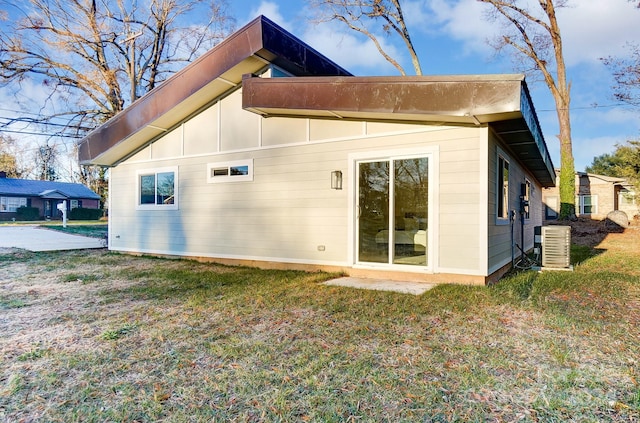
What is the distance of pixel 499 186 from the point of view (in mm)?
5812

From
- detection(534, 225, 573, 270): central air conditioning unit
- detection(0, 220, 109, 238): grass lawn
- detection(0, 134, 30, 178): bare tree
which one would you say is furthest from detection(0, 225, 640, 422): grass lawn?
detection(0, 134, 30, 178): bare tree

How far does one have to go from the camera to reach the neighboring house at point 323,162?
4941 millimetres

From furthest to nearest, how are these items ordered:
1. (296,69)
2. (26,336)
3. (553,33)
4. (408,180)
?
(553,33) < (296,69) < (408,180) < (26,336)

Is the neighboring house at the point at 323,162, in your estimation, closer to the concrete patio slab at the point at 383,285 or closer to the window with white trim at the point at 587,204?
the concrete patio slab at the point at 383,285

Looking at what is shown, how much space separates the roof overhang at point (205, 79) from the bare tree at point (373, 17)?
34.2 ft

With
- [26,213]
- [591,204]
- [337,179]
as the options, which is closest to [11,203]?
[26,213]

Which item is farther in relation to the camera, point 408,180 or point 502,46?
point 502,46

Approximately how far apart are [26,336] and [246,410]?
2.44 meters

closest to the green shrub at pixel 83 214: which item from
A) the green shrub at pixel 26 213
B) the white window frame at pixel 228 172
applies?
the green shrub at pixel 26 213

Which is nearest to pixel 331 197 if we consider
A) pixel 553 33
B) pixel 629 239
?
pixel 629 239

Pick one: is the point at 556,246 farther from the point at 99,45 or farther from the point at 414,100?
the point at 99,45

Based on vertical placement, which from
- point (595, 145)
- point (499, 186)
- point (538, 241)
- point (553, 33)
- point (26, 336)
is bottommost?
point (26, 336)

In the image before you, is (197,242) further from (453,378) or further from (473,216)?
(453,378)

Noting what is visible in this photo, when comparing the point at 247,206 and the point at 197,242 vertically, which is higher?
the point at 247,206
